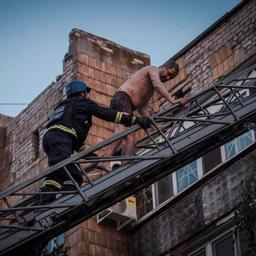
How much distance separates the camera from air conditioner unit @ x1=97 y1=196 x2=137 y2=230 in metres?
14.0

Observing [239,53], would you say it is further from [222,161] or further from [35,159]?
[35,159]

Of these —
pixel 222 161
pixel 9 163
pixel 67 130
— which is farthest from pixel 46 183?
pixel 9 163

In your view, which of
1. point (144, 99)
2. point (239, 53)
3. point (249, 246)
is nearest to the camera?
point (249, 246)

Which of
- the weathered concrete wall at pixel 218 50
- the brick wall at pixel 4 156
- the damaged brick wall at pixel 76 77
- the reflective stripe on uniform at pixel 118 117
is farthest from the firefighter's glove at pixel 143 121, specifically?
the brick wall at pixel 4 156

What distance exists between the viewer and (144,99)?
1141 centimetres

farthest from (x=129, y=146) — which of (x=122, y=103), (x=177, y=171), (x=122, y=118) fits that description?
(x=177, y=171)

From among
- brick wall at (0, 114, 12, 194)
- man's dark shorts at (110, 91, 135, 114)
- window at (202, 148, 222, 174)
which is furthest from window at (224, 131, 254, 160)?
brick wall at (0, 114, 12, 194)

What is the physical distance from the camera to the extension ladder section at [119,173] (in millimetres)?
9289

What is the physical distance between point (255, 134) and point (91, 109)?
3503 millimetres

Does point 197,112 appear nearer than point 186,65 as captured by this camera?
Yes

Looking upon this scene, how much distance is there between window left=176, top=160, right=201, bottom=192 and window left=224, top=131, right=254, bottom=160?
1.98 feet

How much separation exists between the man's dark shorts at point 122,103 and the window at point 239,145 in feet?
7.90

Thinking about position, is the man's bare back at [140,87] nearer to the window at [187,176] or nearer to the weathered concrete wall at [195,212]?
the weathered concrete wall at [195,212]

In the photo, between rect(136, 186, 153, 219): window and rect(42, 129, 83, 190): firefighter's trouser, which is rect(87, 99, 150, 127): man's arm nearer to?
rect(42, 129, 83, 190): firefighter's trouser
